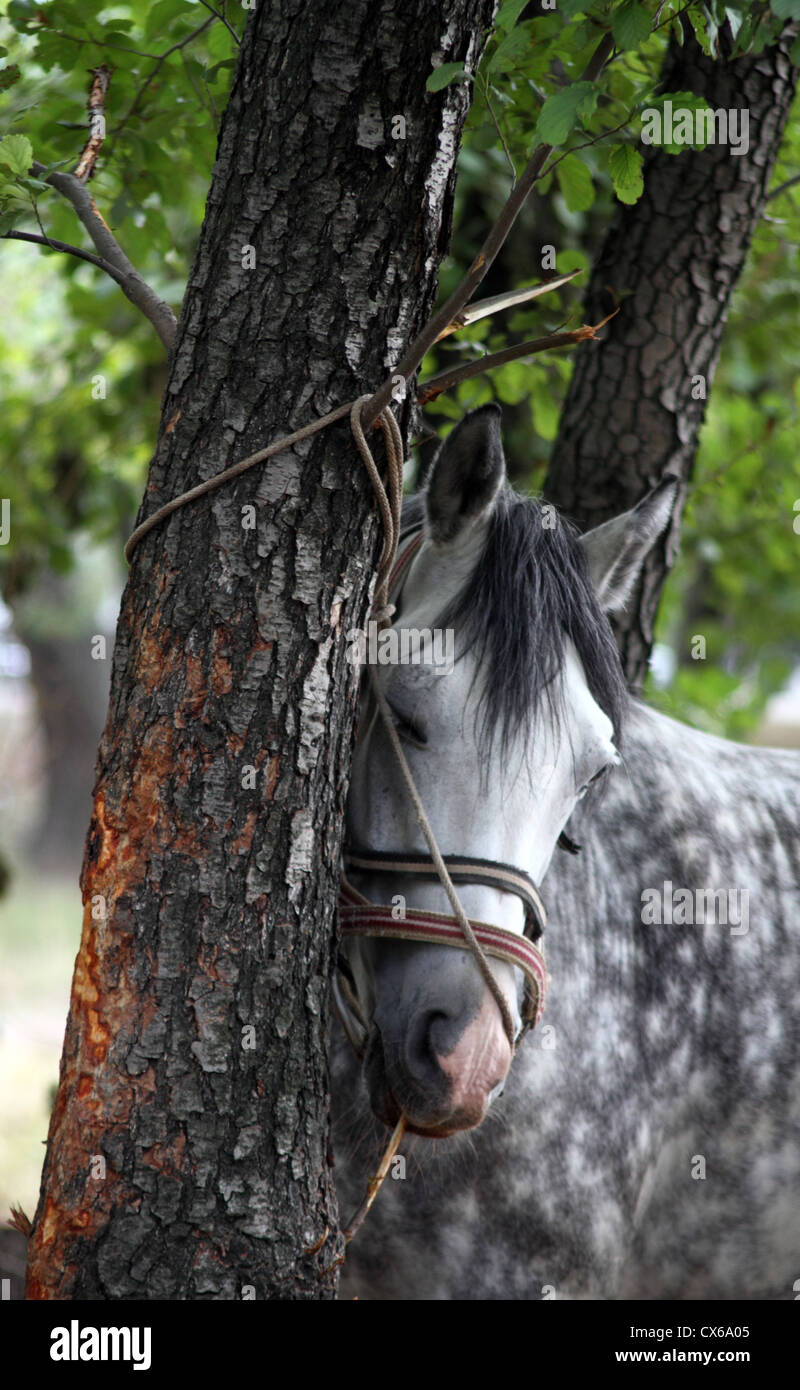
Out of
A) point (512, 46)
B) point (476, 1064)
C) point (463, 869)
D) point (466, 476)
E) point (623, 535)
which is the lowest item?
point (476, 1064)

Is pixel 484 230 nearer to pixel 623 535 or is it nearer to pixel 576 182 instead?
pixel 576 182

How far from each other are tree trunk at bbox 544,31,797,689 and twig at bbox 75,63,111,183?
5.76 feet

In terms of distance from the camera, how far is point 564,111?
1950 millimetres

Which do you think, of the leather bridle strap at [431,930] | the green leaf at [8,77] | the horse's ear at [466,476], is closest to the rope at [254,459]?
the horse's ear at [466,476]

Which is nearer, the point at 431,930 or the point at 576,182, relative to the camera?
the point at 431,930

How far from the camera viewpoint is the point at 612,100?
307 cm

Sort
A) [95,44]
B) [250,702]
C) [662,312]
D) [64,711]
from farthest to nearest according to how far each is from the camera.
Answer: [64,711] < [662,312] < [95,44] < [250,702]

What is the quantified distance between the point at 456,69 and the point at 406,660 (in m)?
1.03

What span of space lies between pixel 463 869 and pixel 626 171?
1376 mm

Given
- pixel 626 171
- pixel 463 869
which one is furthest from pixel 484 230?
pixel 463 869

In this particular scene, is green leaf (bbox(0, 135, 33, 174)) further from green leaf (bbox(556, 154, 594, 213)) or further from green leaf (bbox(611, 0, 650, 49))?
green leaf (bbox(556, 154, 594, 213))

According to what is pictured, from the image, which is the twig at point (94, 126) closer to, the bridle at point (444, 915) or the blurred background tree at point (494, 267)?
the blurred background tree at point (494, 267)

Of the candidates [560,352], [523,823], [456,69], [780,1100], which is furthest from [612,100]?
[780,1100]
